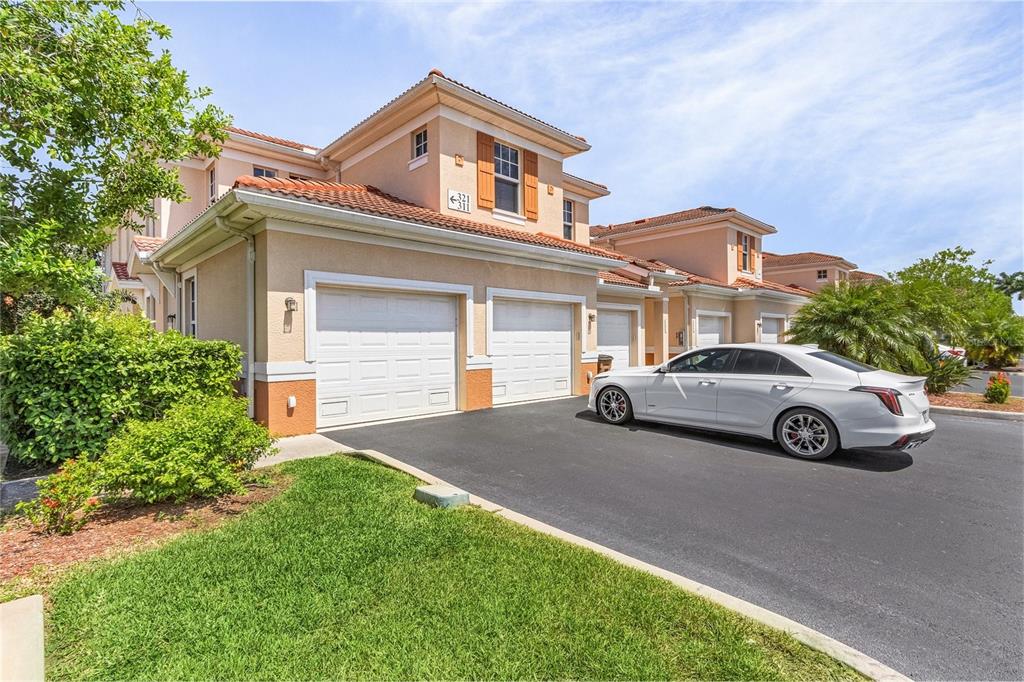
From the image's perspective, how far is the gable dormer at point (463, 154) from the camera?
10.9 m

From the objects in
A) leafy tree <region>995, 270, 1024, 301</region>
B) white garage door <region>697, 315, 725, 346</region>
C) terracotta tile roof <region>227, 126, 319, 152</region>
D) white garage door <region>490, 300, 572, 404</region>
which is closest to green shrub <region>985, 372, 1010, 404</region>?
white garage door <region>697, 315, 725, 346</region>

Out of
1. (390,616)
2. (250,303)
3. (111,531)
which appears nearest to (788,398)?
(390,616)

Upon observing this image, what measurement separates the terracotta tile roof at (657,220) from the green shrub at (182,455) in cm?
1916

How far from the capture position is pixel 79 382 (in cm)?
582

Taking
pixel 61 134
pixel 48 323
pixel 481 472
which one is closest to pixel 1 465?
pixel 48 323

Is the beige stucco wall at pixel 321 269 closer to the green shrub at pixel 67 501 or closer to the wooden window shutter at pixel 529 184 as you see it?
the wooden window shutter at pixel 529 184

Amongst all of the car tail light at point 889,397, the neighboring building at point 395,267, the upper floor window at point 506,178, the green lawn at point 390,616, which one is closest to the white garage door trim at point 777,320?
the neighboring building at point 395,267

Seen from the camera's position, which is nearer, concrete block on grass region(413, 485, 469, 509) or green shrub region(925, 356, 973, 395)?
concrete block on grass region(413, 485, 469, 509)

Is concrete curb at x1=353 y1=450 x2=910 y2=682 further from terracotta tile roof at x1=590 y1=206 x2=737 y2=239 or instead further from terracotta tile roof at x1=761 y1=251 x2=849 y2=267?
terracotta tile roof at x1=761 y1=251 x2=849 y2=267

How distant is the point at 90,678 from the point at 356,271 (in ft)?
21.8

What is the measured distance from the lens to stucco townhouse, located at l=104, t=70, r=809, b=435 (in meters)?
7.77

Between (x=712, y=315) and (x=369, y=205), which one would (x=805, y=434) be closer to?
(x=369, y=205)

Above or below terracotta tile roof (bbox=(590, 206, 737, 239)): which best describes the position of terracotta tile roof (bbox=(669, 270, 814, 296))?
below

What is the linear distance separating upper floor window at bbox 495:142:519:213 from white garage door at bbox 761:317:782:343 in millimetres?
13231
